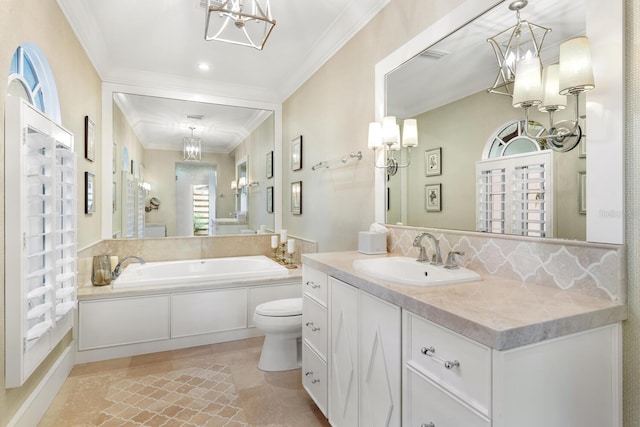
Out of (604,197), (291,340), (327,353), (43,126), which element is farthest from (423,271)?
(43,126)

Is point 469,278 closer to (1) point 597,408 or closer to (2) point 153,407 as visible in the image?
(1) point 597,408

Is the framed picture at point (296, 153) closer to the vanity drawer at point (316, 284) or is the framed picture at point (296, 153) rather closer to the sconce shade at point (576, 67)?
the vanity drawer at point (316, 284)

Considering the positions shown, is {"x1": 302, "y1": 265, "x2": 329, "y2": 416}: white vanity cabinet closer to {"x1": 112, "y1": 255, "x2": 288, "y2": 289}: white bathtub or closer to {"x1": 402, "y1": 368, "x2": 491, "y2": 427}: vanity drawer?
{"x1": 402, "y1": 368, "x2": 491, "y2": 427}: vanity drawer

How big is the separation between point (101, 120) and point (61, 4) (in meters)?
1.42

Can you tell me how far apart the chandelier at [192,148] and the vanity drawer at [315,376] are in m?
2.92

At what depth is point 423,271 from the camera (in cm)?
170

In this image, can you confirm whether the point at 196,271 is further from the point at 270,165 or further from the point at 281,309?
the point at 281,309

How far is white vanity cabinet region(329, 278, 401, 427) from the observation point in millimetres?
1267

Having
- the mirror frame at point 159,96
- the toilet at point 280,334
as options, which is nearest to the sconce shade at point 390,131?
the toilet at point 280,334

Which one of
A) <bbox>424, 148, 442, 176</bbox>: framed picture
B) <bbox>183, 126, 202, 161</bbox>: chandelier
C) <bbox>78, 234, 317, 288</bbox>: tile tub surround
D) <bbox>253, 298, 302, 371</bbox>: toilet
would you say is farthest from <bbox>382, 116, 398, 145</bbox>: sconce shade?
<bbox>183, 126, 202, 161</bbox>: chandelier

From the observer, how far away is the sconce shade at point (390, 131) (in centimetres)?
213

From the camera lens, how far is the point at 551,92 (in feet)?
4.26

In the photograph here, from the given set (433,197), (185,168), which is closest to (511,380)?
(433,197)

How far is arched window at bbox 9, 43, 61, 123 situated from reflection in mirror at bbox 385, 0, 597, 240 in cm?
213
